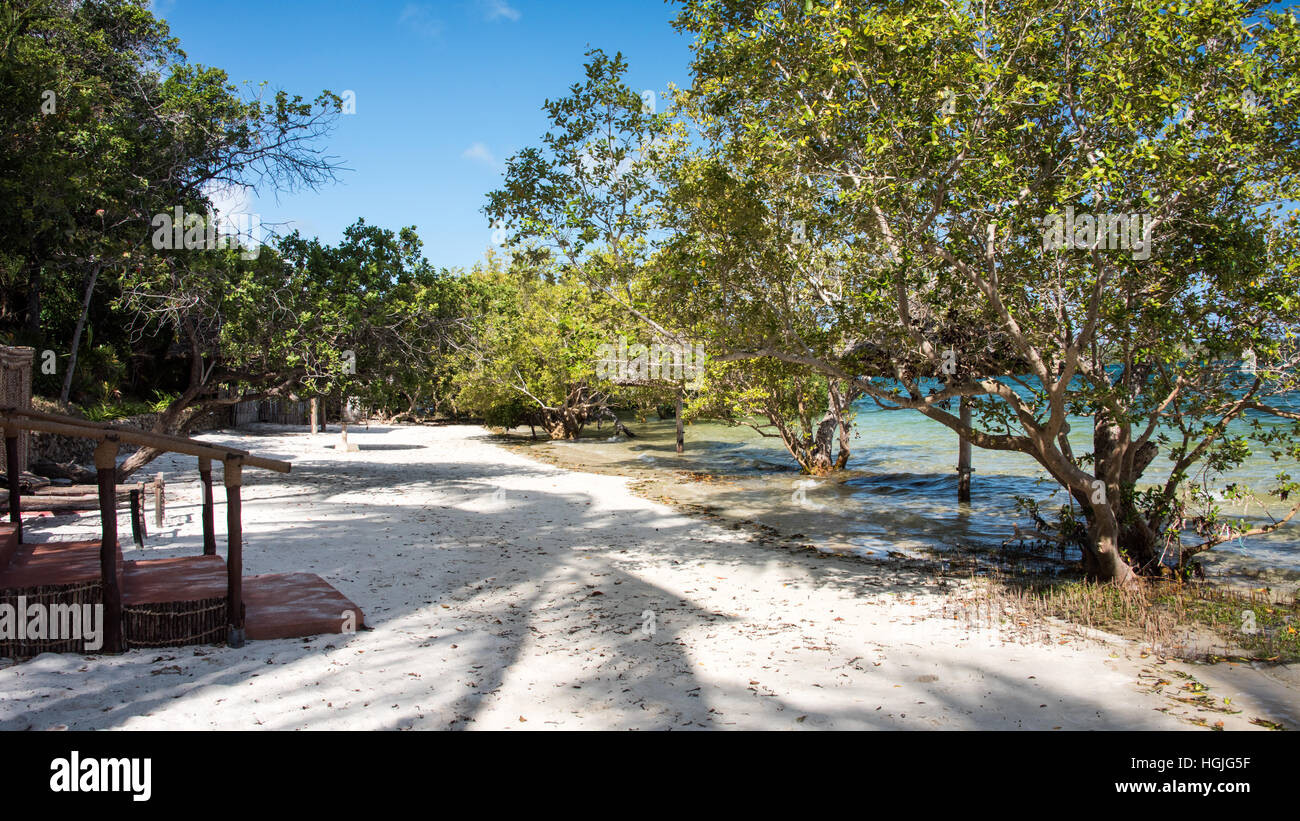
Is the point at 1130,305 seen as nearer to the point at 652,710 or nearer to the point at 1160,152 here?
the point at 1160,152

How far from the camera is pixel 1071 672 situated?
6.09m

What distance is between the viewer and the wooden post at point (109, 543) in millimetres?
5012

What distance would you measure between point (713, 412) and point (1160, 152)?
55.1 ft

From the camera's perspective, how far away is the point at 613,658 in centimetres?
618

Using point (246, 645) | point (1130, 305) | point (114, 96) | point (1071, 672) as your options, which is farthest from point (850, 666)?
point (114, 96)

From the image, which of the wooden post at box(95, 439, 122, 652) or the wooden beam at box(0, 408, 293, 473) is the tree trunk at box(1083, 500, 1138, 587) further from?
the wooden post at box(95, 439, 122, 652)

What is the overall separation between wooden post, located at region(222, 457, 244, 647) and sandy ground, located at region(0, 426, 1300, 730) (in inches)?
6.4

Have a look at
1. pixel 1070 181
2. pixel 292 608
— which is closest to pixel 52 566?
pixel 292 608

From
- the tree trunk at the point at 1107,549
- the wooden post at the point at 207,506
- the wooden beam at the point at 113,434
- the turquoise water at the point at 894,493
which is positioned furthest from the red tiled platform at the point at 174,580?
the tree trunk at the point at 1107,549

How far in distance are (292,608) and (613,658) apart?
274 centimetres

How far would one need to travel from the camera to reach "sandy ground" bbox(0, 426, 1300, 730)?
→ 190 inches

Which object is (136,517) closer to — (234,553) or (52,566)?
(52,566)

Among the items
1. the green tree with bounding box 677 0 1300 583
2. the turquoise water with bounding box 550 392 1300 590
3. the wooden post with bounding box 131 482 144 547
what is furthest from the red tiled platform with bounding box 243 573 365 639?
the turquoise water with bounding box 550 392 1300 590
